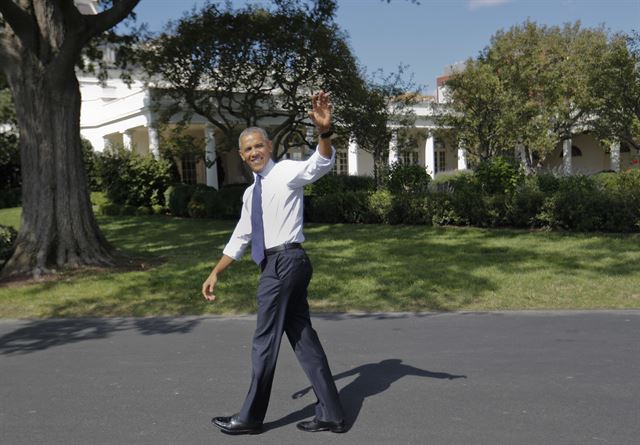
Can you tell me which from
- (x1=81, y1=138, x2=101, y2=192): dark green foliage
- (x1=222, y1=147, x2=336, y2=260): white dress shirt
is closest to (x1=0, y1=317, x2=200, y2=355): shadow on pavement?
(x1=222, y1=147, x2=336, y2=260): white dress shirt

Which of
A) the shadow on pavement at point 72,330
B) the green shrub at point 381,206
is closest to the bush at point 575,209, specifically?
the green shrub at point 381,206

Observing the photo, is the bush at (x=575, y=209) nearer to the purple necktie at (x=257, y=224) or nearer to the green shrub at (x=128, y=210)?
the purple necktie at (x=257, y=224)

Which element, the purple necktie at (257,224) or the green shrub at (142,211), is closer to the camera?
the purple necktie at (257,224)

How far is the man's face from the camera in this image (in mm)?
3857

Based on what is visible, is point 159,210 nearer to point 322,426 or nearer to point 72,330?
point 72,330

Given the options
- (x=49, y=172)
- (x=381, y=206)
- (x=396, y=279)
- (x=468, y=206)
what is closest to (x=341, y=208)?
(x=381, y=206)

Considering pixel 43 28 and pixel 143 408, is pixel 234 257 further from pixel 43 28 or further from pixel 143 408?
pixel 43 28

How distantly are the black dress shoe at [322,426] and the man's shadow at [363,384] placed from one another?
0.11m

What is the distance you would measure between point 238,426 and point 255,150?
1684 mm

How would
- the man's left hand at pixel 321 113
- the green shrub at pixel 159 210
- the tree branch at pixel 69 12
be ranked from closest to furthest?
the man's left hand at pixel 321 113 → the tree branch at pixel 69 12 → the green shrub at pixel 159 210

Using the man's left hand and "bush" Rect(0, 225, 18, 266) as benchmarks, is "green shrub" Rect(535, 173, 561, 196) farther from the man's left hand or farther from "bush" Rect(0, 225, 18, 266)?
the man's left hand

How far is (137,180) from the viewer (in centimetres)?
2370

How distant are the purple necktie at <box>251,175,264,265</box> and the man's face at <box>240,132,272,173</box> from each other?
89 millimetres

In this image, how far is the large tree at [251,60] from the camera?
60.1 ft
